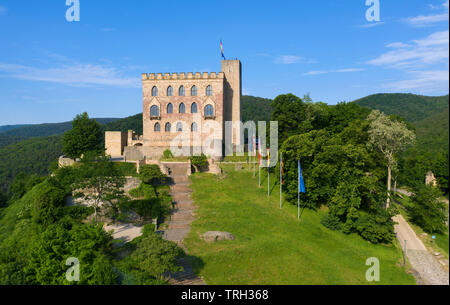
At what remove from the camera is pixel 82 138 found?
41125 millimetres

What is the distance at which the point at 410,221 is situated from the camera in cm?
3241

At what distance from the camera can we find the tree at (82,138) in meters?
40.8

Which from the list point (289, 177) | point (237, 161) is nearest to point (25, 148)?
point (237, 161)

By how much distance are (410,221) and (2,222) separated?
4529cm

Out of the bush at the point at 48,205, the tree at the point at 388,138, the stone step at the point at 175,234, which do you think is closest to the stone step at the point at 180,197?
the stone step at the point at 175,234

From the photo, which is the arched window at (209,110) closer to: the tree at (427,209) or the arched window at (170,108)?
the arched window at (170,108)

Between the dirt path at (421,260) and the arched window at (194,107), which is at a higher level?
the arched window at (194,107)

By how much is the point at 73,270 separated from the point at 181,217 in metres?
12.7

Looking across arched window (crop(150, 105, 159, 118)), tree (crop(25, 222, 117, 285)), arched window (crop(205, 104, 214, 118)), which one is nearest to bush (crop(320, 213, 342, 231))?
tree (crop(25, 222, 117, 285))

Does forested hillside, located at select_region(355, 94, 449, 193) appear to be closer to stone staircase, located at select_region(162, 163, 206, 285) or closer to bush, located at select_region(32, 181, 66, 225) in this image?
stone staircase, located at select_region(162, 163, 206, 285)

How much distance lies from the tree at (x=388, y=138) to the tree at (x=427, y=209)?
274 cm

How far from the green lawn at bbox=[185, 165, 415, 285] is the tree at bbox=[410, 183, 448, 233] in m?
5.89

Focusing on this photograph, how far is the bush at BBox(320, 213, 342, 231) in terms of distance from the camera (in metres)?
27.7
